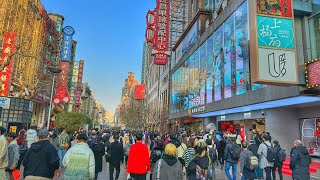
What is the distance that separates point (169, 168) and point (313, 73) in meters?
12.2

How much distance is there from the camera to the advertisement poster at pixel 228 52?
76.8ft

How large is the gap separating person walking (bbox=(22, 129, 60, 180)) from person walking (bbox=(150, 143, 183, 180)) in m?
2.17

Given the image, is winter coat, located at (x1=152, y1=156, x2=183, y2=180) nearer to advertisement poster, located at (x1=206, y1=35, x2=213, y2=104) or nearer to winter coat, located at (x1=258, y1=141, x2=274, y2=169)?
winter coat, located at (x1=258, y1=141, x2=274, y2=169)

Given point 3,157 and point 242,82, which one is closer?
point 3,157

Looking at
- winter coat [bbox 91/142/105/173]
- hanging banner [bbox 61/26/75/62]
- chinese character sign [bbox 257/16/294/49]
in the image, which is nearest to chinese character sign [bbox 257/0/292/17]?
chinese character sign [bbox 257/16/294/49]

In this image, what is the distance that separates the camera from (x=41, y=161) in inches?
197

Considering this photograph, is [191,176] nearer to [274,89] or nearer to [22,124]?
[274,89]

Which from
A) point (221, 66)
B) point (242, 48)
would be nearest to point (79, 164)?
point (242, 48)

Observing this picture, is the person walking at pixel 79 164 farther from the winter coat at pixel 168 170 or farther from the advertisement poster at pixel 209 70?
the advertisement poster at pixel 209 70

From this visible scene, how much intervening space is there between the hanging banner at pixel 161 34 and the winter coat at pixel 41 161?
133ft

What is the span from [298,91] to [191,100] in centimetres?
2258

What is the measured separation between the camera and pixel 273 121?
1861 cm

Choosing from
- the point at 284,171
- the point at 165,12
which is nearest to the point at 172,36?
the point at 165,12

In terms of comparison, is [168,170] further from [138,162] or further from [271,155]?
[271,155]
